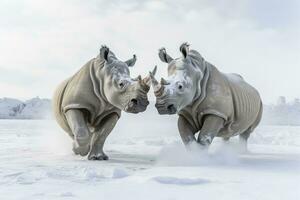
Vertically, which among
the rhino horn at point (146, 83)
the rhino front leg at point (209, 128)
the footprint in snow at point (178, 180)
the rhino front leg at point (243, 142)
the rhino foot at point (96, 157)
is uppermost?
the rhino horn at point (146, 83)

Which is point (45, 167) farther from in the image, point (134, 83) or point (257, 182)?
point (257, 182)

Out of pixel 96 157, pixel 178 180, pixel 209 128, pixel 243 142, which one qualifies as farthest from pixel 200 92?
pixel 243 142

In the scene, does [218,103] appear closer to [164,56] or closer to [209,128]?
[209,128]

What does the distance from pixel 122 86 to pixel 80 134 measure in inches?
30.7

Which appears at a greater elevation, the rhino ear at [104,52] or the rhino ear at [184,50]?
the rhino ear at [184,50]

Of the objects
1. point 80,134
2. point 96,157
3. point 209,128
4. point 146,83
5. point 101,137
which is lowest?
point 96,157

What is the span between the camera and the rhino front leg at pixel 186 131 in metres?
5.56

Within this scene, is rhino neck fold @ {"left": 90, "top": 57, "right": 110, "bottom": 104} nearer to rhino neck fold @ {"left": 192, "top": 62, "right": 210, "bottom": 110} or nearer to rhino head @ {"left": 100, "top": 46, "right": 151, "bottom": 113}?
rhino head @ {"left": 100, "top": 46, "right": 151, "bottom": 113}

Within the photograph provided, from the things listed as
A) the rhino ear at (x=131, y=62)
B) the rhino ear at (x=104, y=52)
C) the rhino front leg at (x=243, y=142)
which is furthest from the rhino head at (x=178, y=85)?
the rhino front leg at (x=243, y=142)

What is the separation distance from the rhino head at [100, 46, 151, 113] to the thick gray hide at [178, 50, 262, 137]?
790mm

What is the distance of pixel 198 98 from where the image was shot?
550 centimetres

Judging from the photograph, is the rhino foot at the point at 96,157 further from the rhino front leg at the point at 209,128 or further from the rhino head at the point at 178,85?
the rhino front leg at the point at 209,128

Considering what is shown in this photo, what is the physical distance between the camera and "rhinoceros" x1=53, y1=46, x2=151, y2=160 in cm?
516

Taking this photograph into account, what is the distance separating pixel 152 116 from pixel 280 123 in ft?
19.9
